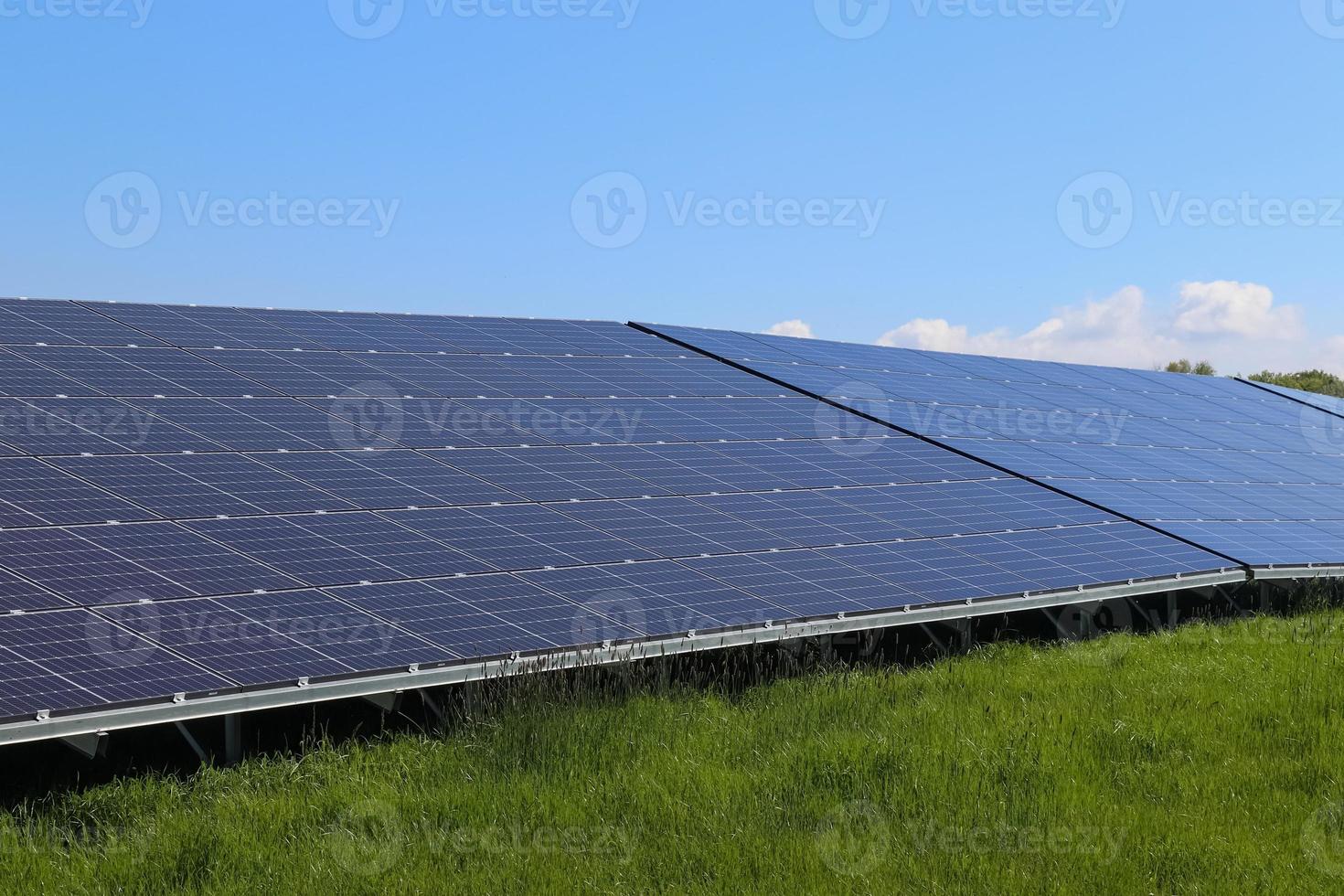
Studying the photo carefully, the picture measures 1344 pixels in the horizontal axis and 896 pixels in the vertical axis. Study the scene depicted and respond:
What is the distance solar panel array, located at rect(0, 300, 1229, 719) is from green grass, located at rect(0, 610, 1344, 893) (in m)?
0.98

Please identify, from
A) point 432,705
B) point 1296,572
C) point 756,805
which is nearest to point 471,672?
point 432,705

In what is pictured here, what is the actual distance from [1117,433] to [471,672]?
22.9 m

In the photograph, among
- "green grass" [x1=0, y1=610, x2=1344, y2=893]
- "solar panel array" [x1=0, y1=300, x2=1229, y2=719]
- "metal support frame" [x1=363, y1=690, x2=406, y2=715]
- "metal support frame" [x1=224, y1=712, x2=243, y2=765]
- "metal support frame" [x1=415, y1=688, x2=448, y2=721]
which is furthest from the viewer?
"metal support frame" [x1=415, y1=688, x2=448, y2=721]

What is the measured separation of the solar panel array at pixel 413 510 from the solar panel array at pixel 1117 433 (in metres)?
1.71

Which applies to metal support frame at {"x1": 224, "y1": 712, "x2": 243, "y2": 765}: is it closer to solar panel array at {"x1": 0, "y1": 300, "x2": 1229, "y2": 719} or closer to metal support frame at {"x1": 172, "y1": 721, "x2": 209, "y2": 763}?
metal support frame at {"x1": 172, "y1": 721, "x2": 209, "y2": 763}

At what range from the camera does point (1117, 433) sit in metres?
31.5

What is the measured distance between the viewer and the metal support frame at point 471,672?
34.6 feet

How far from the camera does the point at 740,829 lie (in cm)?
1084

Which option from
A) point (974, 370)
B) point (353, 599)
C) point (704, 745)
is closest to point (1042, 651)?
point (704, 745)

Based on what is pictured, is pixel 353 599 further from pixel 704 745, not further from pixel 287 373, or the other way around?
pixel 287 373

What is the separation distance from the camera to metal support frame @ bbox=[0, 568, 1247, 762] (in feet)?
34.6

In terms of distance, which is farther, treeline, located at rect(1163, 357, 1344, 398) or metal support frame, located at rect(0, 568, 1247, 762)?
treeline, located at rect(1163, 357, 1344, 398)

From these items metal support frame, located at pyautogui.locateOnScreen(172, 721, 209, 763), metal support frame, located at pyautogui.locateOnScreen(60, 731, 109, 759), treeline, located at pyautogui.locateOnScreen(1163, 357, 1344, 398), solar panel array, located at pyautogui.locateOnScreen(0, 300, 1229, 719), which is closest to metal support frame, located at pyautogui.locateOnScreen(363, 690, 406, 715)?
solar panel array, located at pyautogui.locateOnScreen(0, 300, 1229, 719)

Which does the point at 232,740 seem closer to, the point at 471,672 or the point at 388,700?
the point at 388,700
